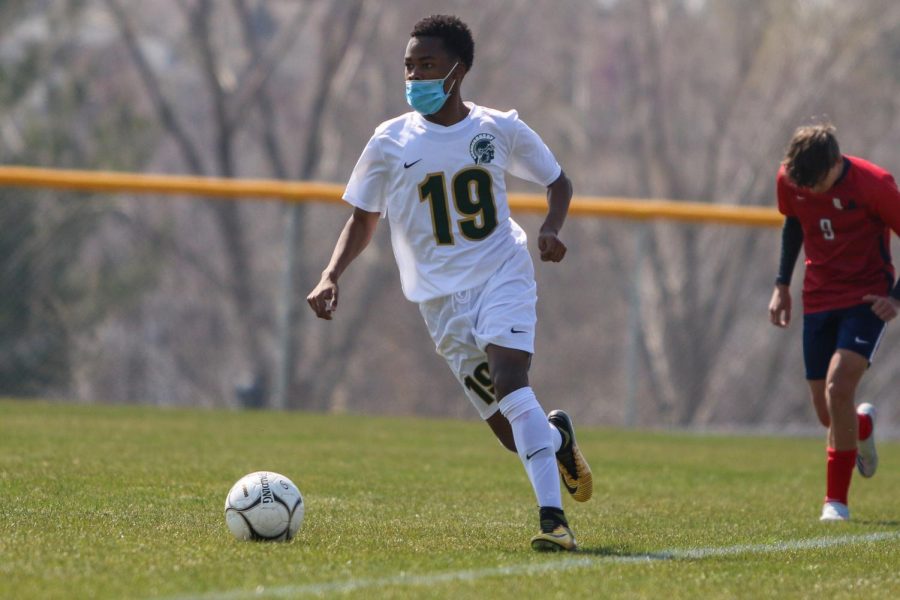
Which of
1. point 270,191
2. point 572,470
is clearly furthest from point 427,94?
point 270,191

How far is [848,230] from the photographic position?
7.30 m

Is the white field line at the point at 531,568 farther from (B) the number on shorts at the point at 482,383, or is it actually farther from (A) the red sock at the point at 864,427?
(A) the red sock at the point at 864,427

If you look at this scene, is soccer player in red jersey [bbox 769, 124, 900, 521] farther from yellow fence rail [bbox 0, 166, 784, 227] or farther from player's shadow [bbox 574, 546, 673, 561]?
yellow fence rail [bbox 0, 166, 784, 227]

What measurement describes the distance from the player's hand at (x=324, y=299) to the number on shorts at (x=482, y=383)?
71 centimetres

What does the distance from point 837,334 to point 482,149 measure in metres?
2.48

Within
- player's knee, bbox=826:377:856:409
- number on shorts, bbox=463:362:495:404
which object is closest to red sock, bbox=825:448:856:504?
player's knee, bbox=826:377:856:409

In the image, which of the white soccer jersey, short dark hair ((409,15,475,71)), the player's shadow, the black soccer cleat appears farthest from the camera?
the black soccer cleat

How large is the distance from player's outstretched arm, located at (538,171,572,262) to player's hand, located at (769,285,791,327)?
1952 millimetres

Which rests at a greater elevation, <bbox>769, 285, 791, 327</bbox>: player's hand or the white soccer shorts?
the white soccer shorts

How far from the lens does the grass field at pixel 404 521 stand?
464cm

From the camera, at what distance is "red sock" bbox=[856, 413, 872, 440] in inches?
313

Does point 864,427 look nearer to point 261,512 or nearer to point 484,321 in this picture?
point 484,321

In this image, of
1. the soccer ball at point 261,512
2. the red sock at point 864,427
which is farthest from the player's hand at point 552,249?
the red sock at point 864,427

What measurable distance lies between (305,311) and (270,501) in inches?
449
